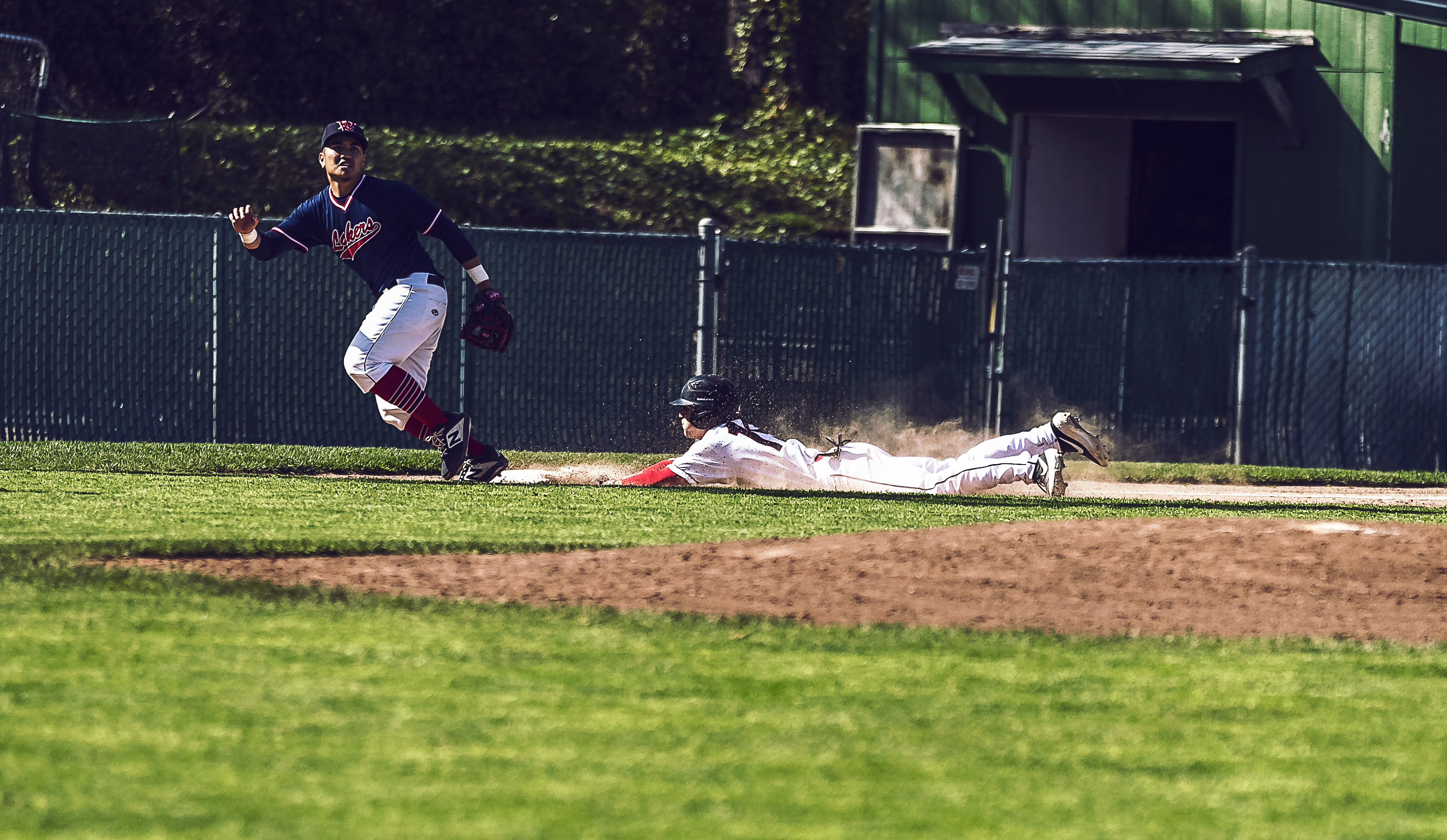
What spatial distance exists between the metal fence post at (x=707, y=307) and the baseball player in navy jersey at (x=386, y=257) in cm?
305

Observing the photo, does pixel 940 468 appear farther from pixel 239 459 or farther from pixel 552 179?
pixel 552 179

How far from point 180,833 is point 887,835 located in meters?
1.31

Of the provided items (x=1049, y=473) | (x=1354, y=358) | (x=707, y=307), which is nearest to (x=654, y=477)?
(x=1049, y=473)

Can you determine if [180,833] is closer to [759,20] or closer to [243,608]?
[243,608]

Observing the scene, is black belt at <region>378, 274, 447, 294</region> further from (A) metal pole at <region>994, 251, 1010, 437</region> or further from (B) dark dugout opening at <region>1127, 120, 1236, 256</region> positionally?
(B) dark dugout opening at <region>1127, 120, 1236, 256</region>

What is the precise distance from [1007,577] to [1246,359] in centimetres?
690

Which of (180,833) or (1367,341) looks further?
(1367,341)

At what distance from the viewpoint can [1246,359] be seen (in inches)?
509

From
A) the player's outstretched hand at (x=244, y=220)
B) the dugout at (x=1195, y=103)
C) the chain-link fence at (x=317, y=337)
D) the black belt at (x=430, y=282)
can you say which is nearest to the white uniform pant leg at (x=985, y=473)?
the black belt at (x=430, y=282)

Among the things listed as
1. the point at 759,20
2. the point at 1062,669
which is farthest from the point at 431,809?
the point at 759,20

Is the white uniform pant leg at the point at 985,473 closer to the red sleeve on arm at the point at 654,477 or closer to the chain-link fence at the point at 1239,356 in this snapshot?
the red sleeve on arm at the point at 654,477

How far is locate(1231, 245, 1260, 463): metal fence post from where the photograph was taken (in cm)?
1285

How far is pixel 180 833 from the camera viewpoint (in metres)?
3.31

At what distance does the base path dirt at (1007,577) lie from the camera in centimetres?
606
